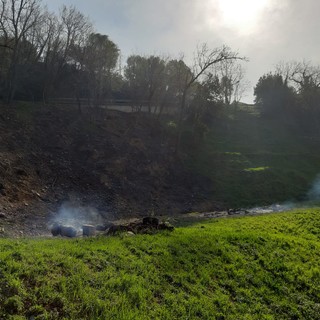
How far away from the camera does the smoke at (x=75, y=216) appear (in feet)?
44.0

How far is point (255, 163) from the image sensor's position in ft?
102

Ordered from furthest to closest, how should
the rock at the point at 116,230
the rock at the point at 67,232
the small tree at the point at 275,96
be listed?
the small tree at the point at 275,96
the rock at the point at 67,232
the rock at the point at 116,230

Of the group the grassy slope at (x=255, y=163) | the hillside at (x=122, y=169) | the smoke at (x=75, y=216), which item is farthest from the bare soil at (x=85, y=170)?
the grassy slope at (x=255, y=163)

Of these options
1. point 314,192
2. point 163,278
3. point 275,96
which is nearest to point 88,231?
point 163,278

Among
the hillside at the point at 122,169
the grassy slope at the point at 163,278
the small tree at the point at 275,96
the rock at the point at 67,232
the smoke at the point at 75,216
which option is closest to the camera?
the grassy slope at the point at 163,278

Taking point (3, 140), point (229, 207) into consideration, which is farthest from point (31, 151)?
point (229, 207)

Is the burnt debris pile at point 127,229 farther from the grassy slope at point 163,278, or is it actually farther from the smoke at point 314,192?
the smoke at point 314,192

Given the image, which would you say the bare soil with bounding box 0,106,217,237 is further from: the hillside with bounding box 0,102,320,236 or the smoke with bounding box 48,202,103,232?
the smoke with bounding box 48,202,103,232

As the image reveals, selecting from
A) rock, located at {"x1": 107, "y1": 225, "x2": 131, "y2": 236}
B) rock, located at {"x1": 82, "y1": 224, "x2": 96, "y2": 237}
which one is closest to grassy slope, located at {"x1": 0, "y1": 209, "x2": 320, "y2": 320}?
rock, located at {"x1": 107, "y1": 225, "x2": 131, "y2": 236}

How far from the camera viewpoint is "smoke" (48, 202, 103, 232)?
1341cm

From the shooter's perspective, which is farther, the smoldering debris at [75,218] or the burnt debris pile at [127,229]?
the smoldering debris at [75,218]

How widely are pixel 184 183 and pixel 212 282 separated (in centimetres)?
1766

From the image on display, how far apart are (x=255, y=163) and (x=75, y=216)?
840 inches

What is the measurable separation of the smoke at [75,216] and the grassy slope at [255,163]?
34.2ft
